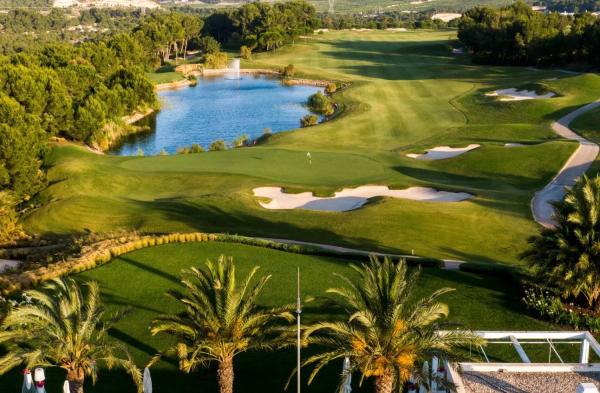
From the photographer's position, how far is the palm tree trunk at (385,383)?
53.0 feet

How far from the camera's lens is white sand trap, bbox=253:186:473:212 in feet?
131

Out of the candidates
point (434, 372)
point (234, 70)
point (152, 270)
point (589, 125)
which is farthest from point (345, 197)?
point (234, 70)

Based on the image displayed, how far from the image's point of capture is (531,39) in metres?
102

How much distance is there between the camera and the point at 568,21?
121750 mm

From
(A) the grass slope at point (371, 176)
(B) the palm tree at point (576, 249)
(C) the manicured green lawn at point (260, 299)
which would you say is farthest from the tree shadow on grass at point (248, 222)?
(B) the palm tree at point (576, 249)

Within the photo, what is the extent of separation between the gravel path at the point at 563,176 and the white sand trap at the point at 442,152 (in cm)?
939

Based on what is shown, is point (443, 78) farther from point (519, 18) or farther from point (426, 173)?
point (426, 173)

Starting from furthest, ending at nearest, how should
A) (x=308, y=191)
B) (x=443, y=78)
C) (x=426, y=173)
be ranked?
(x=443, y=78), (x=426, y=173), (x=308, y=191)

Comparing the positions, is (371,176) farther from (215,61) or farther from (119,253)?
(215,61)

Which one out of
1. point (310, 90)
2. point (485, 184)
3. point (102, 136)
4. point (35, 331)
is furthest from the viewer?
point (310, 90)

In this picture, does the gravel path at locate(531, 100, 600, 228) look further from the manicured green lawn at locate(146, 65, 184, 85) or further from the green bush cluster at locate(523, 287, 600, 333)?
the manicured green lawn at locate(146, 65, 184, 85)

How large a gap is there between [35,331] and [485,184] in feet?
119

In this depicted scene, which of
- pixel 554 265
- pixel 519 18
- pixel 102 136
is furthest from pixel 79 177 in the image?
pixel 519 18

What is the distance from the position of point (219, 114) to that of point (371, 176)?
149 ft
